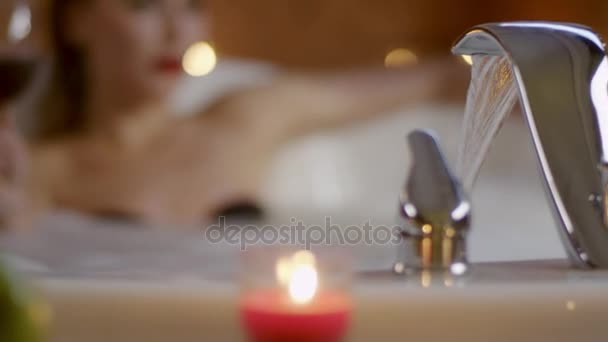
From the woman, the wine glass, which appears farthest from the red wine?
the woman

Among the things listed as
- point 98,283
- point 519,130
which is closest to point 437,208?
point 98,283

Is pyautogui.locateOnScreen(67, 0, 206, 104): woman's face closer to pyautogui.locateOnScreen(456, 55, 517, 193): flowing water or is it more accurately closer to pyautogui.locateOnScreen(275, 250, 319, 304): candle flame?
pyautogui.locateOnScreen(456, 55, 517, 193): flowing water

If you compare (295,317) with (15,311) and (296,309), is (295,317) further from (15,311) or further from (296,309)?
(15,311)

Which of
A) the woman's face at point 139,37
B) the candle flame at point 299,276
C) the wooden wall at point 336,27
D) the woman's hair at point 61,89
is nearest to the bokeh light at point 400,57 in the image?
the wooden wall at point 336,27

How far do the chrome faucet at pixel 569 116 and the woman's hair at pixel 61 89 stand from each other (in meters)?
1.32

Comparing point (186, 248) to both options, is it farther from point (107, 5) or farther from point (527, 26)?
point (527, 26)

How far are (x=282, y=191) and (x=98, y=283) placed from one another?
1380mm

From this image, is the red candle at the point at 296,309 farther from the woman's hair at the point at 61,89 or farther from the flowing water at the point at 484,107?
the woman's hair at the point at 61,89

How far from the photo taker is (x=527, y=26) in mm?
465

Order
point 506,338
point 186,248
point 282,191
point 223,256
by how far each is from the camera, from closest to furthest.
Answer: point 506,338 → point 223,256 → point 186,248 → point 282,191

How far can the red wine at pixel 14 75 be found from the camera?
98 cm

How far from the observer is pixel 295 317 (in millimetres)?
332

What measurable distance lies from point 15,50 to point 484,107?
2.31ft

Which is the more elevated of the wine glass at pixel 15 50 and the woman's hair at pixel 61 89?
the woman's hair at pixel 61 89
